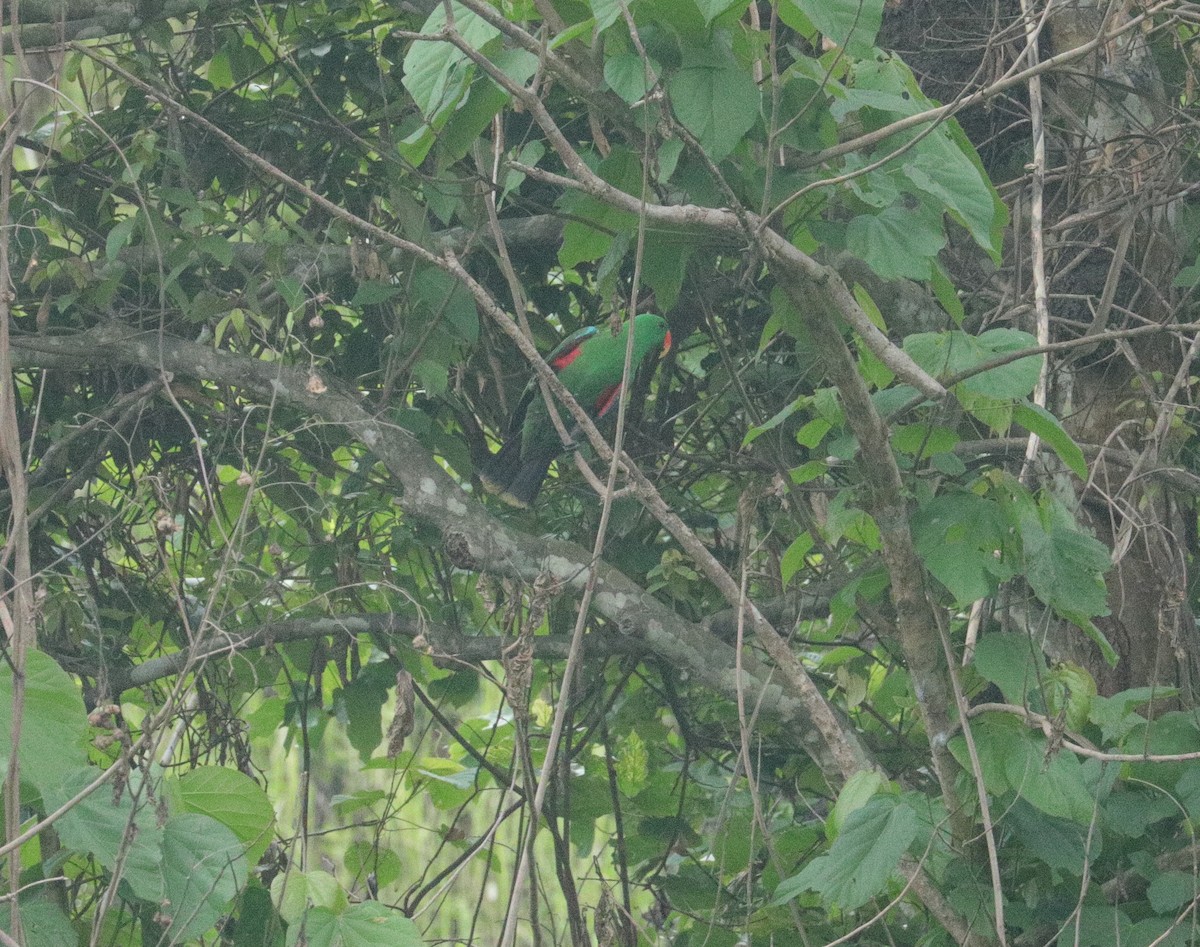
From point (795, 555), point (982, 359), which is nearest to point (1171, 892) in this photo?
point (795, 555)

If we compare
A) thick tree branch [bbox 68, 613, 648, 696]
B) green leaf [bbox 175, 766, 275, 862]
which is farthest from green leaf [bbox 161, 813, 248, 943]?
thick tree branch [bbox 68, 613, 648, 696]

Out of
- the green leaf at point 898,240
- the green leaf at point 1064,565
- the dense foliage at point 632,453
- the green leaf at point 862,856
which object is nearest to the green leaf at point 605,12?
the dense foliage at point 632,453

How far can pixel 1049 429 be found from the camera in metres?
1.60

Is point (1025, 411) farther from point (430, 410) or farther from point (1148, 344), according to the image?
point (430, 410)

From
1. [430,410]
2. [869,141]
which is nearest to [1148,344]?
[869,141]

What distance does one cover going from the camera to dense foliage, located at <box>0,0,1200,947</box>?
158 cm

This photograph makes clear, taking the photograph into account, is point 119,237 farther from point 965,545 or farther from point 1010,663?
point 1010,663

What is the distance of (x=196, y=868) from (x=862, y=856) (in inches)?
33.4

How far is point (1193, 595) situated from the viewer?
2404 millimetres

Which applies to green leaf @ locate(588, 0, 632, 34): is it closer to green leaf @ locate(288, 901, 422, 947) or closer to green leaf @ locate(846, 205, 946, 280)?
green leaf @ locate(846, 205, 946, 280)

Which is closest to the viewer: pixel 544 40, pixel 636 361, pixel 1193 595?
pixel 544 40

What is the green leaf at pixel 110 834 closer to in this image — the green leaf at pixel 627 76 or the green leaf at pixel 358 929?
the green leaf at pixel 358 929

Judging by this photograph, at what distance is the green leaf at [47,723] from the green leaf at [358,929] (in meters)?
0.35

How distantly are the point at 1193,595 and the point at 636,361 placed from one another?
1.35 meters
